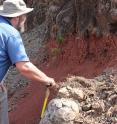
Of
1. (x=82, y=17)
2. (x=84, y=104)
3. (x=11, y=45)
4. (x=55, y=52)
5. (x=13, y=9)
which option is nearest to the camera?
(x=11, y=45)

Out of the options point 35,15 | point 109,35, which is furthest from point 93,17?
point 35,15

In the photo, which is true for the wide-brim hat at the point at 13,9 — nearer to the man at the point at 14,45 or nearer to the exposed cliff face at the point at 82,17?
the man at the point at 14,45

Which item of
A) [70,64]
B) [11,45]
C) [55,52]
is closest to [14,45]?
[11,45]

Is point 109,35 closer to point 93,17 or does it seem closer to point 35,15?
point 93,17

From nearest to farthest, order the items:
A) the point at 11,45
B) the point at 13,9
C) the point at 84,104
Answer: the point at 11,45 → the point at 13,9 → the point at 84,104

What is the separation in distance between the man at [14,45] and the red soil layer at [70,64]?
2099 mm

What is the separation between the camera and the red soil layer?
8812 millimetres

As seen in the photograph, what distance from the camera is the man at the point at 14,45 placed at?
229 inches

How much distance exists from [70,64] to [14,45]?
4.13 m

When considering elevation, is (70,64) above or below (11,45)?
below

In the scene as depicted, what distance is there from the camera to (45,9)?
1268cm

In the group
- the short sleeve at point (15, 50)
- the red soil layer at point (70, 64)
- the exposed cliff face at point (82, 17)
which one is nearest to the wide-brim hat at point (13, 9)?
the short sleeve at point (15, 50)

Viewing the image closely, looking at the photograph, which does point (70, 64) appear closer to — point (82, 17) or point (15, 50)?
point (82, 17)

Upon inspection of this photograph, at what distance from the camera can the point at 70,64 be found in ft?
32.3
